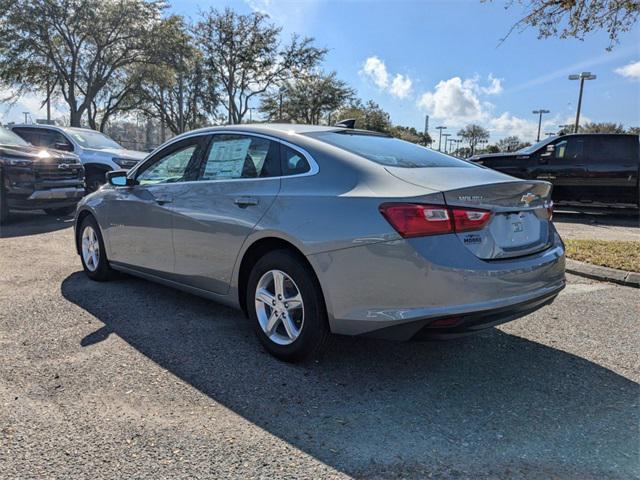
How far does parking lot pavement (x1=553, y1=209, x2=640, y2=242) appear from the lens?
8.92m

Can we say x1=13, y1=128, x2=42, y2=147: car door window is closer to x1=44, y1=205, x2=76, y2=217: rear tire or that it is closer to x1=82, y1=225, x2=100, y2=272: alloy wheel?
x1=44, y1=205, x2=76, y2=217: rear tire

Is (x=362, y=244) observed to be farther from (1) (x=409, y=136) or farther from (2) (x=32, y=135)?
(1) (x=409, y=136)

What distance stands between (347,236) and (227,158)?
5.01 ft

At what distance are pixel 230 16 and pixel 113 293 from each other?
91.4 ft

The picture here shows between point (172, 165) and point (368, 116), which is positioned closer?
point (172, 165)

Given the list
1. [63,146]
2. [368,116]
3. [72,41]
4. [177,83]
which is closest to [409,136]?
[368,116]

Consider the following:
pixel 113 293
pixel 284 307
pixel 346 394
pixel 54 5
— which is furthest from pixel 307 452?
pixel 54 5

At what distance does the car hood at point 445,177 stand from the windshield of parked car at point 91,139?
10.5 metres

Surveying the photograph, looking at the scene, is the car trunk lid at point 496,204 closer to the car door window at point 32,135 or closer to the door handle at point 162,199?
the door handle at point 162,199

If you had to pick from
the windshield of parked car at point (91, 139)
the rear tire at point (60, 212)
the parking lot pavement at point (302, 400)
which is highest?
the windshield of parked car at point (91, 139)

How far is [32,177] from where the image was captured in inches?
340

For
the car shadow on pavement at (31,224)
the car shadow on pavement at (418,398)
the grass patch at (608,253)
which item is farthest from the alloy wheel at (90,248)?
the grass patch at (608,253)

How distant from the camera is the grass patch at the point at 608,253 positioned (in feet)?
19.5

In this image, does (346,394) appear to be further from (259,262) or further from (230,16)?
(230,16)
